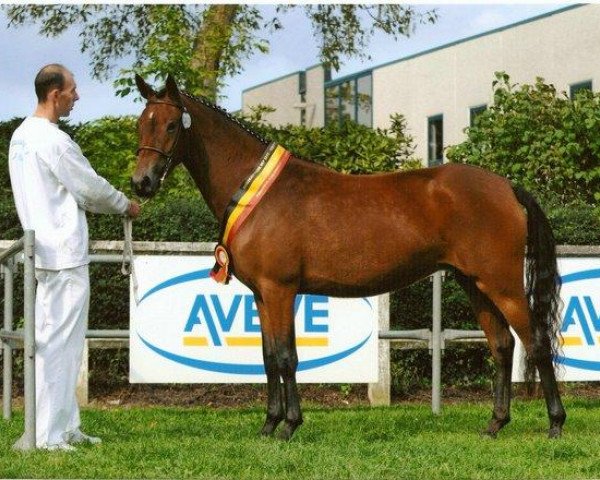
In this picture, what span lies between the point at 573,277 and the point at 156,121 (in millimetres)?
4019

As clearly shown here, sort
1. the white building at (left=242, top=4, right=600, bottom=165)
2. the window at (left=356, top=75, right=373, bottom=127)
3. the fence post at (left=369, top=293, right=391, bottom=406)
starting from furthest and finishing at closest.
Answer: the window at (left=356, top=75, right=373, bottom=127) < the white building at (left=242, top=4, right=600, bottom=165) < the fence post at (left=369, top=293, right=391, bottom=406)

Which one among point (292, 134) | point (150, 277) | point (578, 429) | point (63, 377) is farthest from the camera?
point (292, 134)

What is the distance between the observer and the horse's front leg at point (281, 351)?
281 inches

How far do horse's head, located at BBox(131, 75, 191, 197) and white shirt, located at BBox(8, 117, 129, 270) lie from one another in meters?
0.38

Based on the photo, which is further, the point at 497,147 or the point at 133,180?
the point at 497,147

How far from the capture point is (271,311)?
282 inches

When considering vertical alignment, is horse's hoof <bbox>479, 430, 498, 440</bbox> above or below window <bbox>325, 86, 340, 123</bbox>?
below

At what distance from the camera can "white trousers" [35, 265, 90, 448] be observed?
6.73 metres

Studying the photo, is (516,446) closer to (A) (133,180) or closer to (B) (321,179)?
(B) (321,179)

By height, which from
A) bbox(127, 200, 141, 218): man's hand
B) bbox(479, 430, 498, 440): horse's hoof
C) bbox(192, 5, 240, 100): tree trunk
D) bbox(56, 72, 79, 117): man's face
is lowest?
bbox(479, 430, 498, 440): horse's hoof

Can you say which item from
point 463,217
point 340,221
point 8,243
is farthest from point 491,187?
point 8,243

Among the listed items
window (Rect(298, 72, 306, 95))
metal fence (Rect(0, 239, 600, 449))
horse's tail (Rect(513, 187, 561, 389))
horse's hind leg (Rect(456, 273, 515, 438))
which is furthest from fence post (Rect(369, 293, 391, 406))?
window (Rect(298, 72, 306, 95))

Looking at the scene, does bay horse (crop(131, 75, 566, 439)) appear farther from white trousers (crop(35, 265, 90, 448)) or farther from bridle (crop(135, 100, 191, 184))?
white trousers (crop(35, 265, 90, 448))

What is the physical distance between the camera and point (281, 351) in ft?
23.7
